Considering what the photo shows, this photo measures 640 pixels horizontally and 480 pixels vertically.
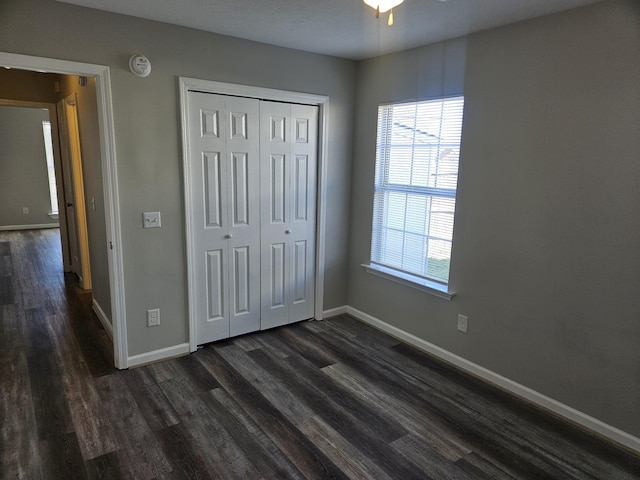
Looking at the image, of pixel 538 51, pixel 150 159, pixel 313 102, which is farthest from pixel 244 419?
pixel 538 51

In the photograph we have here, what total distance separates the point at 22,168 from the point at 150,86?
689cm

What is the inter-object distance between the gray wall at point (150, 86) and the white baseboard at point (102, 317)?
0.65 metres

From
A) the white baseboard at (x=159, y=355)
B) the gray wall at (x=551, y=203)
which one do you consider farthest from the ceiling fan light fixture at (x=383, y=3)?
the white baseboard at (x=159, y=355)

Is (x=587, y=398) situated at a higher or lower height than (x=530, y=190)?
lower

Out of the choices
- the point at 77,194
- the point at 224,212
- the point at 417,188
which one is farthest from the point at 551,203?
the point at 77,194

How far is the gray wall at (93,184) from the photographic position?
10.9 feet

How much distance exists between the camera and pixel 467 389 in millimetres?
2887

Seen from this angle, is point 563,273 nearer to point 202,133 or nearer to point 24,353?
point 202,133

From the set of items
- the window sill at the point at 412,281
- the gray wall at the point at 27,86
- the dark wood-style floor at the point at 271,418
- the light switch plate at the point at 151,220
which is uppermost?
the gray wall at the point at 27,86

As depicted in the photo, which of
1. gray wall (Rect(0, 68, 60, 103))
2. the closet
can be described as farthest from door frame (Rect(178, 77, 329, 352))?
gray wall (Rect(0, 68, 60, 103))

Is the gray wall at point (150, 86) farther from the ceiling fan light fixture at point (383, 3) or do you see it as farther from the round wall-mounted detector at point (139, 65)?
the ceiling fan light fixture at point (383, 3)

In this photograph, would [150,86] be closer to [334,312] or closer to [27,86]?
[334,312]

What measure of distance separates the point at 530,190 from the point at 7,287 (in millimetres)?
5363

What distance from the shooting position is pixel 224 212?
3324mm
